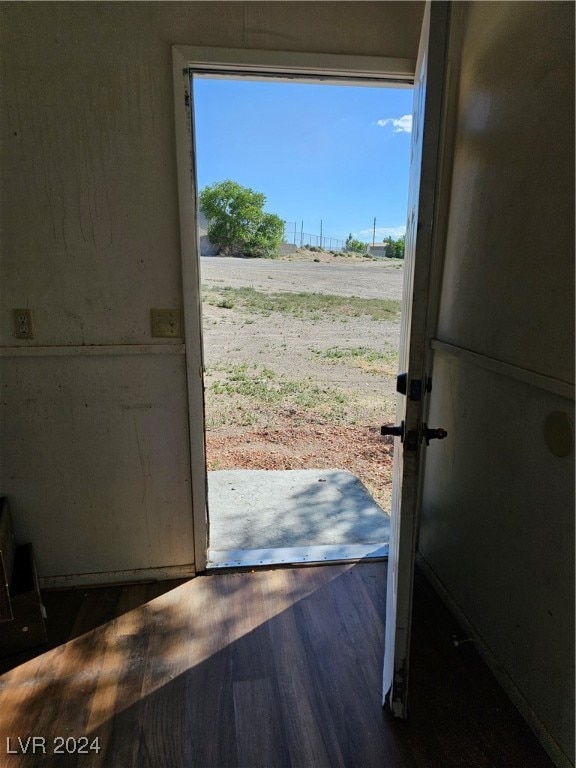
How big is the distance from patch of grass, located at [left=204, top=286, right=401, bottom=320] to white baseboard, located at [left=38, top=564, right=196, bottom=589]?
3762mm

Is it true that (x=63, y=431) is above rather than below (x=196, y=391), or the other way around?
below

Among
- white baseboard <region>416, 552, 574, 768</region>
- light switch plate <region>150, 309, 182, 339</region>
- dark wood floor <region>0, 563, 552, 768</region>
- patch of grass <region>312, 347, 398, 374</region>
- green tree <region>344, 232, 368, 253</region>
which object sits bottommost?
dark wood floor <region>0, 563, 552, 768</region>

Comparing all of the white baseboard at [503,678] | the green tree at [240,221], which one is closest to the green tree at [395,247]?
the green tree at [240,221]

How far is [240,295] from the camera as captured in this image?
5324 mm

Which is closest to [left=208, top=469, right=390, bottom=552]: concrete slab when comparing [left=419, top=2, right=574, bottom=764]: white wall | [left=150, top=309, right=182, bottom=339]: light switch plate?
[left=419, top=2, right=574, bottom=764]: white wall

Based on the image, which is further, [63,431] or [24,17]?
[63,431]

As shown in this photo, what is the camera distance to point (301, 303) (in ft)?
18.2

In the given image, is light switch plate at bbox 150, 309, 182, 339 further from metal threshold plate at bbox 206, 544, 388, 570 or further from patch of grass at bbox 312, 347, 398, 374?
patch of grass at bbox 312, 347, 398, 374

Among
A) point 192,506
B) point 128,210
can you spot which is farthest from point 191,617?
point 128,210

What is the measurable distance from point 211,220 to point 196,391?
1.24m

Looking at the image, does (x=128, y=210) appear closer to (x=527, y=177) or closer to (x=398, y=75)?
(x=398, y=75)

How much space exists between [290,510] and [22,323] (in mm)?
1654

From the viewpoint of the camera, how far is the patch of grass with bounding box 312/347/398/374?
5145mm

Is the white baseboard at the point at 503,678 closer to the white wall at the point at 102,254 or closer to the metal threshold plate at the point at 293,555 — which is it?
the metal threshold plate at the point at 293,555
